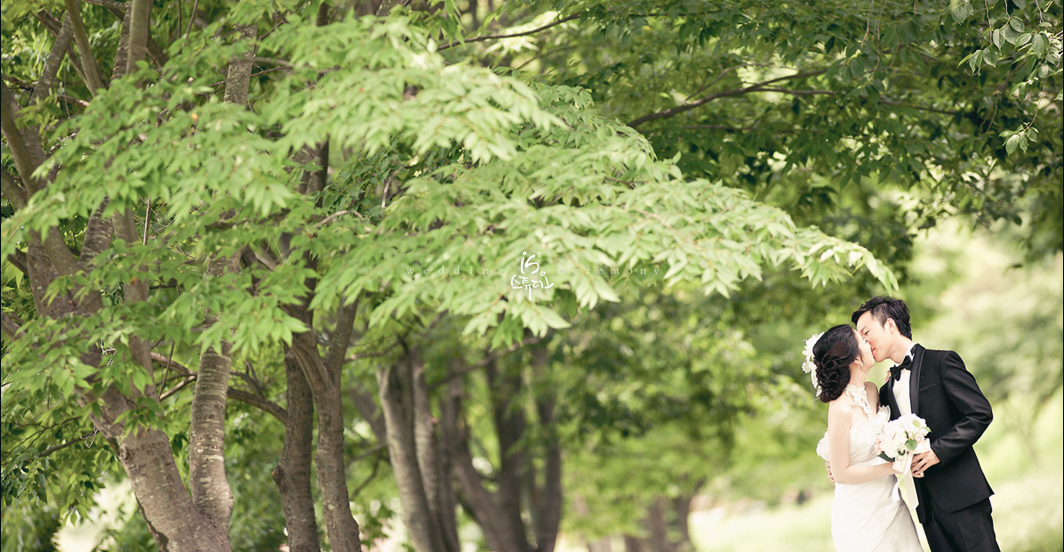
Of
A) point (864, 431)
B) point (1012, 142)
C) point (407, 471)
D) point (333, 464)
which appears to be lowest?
point (864, 431)

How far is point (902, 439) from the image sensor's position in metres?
4.12

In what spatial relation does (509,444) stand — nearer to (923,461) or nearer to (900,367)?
(900,367)

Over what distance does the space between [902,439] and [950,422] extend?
1.27 ft

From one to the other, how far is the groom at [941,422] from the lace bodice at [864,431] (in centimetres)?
19

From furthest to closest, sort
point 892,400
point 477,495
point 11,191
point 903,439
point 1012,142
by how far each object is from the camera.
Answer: point 477,495 < point 1012,142 < point 892,400 < point 11,191 < point 903,439

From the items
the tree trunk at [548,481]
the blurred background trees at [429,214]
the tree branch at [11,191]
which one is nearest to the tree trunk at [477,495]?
the blurred background trees at [429,214]

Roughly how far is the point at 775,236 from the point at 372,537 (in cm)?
698

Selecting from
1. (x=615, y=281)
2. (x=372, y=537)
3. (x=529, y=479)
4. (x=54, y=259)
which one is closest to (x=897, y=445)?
(x=615, y=281)

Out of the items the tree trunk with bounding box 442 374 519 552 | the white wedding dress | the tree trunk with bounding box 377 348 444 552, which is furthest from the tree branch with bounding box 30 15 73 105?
the tree trunk with bounding box 442 374 519 552

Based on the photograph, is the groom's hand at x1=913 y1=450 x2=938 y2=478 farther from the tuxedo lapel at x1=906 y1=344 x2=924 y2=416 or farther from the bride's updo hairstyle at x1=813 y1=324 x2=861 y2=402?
the bride's updo hairstyle at x1=813 y1=324 x2=861 y2=402

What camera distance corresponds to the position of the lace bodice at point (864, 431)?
14.2ft

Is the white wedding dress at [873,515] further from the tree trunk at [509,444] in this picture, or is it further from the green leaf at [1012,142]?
the tree trunk at [509,444]

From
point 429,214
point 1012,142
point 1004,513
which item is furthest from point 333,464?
point 1004,513

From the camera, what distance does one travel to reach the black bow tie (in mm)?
4457
